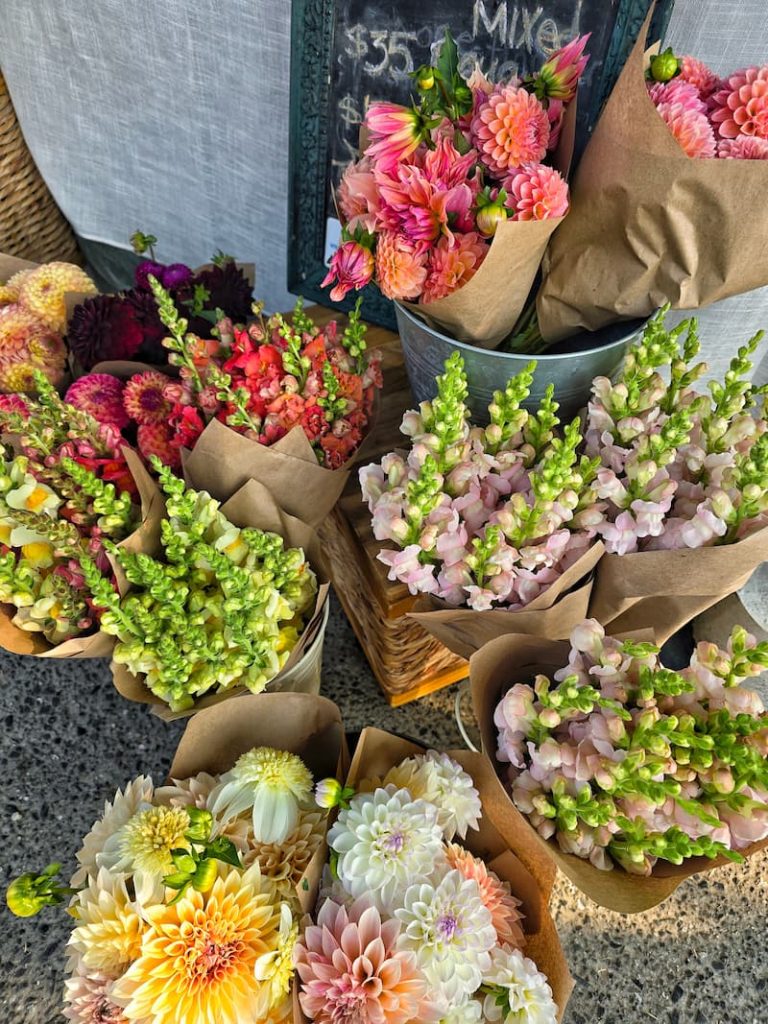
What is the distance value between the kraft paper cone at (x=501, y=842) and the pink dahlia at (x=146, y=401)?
37cm

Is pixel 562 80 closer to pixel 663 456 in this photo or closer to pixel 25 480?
pixel 663 456

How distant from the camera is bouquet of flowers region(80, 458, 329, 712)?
56cm

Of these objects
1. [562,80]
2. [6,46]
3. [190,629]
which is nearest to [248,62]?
[6,46]

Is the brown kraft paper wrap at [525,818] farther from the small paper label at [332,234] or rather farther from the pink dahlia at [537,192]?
the small paper label at [332,234]

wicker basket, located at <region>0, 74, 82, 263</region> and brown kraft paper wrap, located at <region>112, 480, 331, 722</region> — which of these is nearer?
brown kraft paper wrap, located at <region>112, 480, 331, 722</region>

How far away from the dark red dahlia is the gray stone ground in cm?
52

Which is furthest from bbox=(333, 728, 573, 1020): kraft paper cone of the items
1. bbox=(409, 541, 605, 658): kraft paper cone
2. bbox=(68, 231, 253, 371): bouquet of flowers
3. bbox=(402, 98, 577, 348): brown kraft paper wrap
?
bbox=(68, 231, 253, 371): bouquet of flowers

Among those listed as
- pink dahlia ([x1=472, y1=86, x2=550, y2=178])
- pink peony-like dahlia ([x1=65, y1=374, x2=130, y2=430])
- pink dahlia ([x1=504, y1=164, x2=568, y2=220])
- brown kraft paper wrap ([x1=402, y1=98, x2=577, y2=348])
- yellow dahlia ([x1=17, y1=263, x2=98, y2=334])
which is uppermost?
pink dahlia ([x1=472, y1=86, x2=550, y2=178])

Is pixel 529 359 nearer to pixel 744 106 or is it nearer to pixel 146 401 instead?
pixel 744 106

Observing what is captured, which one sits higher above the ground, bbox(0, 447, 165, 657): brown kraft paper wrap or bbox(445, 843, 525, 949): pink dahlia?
bbox(0, 447, 165, 657): brown kraft paper wrap

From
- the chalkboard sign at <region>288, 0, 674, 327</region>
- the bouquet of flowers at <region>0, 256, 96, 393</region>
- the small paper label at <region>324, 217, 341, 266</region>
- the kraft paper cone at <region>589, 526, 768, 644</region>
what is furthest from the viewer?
the small paper label at <region>324, 217, 341, 266</region>

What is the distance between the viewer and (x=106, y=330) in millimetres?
748

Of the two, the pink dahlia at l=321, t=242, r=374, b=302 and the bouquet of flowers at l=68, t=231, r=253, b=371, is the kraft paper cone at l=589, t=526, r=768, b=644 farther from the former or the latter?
the bouquet of flowers at l=68, t=231, r=253, b=371

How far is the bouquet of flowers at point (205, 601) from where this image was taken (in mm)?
562
